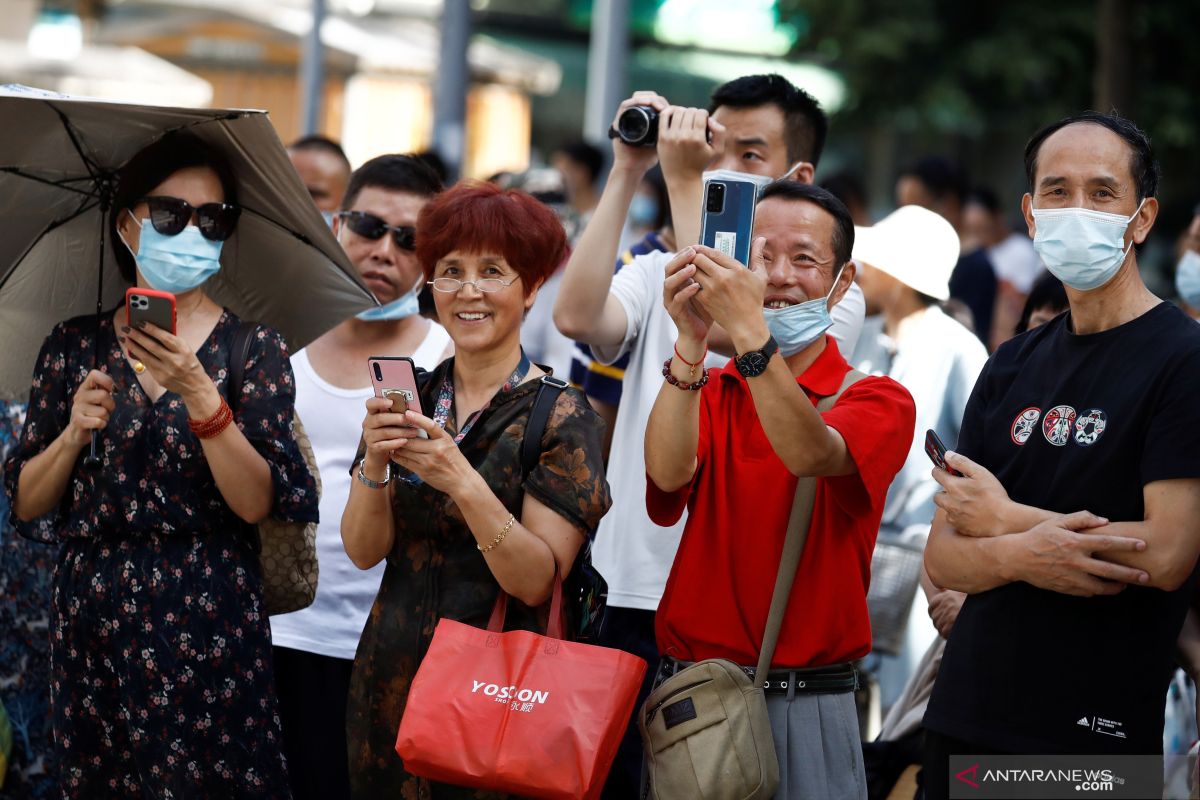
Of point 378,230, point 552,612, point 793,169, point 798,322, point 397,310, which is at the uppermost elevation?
point 793,169

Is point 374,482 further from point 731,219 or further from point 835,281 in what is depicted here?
point 835,281

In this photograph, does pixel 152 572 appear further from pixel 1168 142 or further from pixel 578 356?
pixel 1168 142

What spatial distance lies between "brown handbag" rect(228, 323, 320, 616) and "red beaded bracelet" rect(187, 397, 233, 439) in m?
0.29

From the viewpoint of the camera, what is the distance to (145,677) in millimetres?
3951

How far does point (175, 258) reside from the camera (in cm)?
408

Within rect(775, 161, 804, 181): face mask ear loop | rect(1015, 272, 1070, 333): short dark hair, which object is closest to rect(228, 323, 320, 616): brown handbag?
rect(775, 161, 804, 181): face mask ear loop

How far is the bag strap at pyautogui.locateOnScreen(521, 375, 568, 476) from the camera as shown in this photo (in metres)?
3.67

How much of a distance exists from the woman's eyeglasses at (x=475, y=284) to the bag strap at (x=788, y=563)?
2.95 ft

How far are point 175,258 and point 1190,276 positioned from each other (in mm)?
3685

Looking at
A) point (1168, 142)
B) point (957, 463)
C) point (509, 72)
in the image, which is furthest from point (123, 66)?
point (957, 463)

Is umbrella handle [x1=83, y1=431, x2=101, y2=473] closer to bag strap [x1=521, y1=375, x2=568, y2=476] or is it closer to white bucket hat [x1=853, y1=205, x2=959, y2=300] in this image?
bag strap [x1=521, y1=375, x2=568, y2=476]

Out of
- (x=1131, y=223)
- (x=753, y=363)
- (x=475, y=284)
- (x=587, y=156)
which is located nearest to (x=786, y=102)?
(x=475, y=284)

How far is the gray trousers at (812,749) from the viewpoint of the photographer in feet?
11.6

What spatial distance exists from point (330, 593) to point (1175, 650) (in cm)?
240
